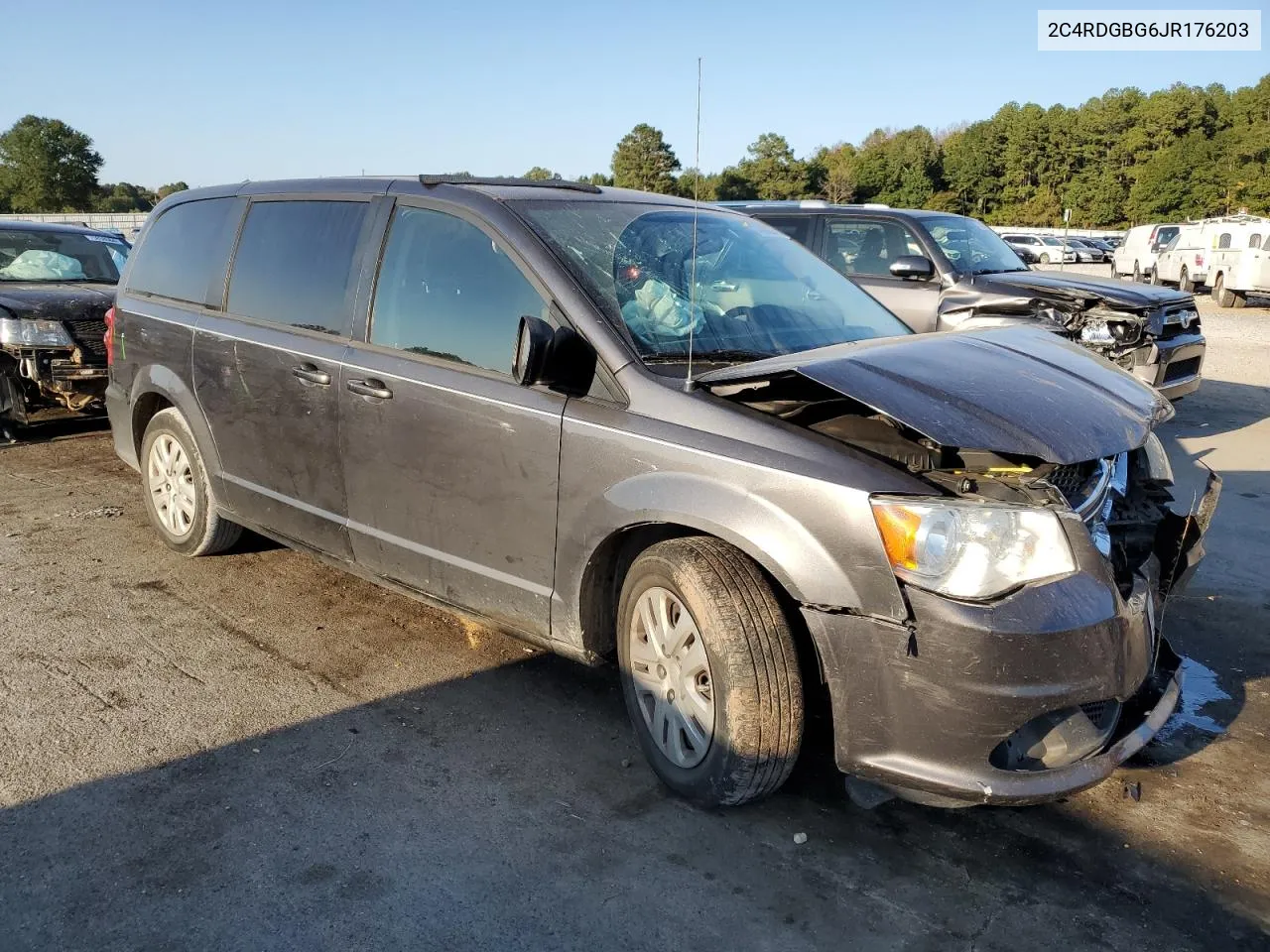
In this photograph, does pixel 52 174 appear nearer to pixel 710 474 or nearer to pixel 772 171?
pixel 772 171

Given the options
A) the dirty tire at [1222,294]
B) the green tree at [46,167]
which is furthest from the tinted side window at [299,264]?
the green tree at [46,167]

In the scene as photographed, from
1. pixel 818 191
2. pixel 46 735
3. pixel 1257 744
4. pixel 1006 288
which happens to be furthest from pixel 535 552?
A: pixel 818 191

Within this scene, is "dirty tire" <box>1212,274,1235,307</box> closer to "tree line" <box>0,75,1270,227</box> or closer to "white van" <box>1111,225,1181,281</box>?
"white van" <box>1111,225,1181,281</box>

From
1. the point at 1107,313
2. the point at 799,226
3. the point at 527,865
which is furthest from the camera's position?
the point at 799,226

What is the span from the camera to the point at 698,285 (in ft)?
11.9

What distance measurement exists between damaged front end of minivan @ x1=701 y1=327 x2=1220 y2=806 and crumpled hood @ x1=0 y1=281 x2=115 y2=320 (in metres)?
7.00

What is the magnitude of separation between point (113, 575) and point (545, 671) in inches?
102

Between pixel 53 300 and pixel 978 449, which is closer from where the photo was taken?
pixel 978 449

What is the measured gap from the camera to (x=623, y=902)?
2.62m

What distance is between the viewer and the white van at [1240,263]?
68.6 ft

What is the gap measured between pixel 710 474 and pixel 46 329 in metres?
7.07

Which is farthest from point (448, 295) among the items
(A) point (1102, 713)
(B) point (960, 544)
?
(A) point (1102, 713)

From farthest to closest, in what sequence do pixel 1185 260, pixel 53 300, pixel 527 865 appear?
pixel 1185 260 → pixel 53 300 → pixel 527 865

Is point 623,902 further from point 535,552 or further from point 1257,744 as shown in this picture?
point 1257,744
